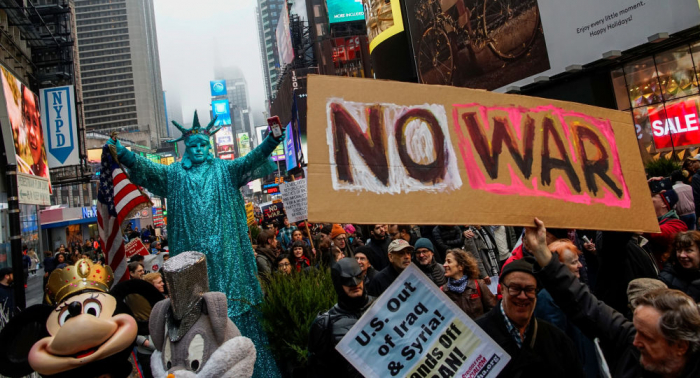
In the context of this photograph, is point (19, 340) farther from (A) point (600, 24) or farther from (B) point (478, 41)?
(B) point (478, 41)

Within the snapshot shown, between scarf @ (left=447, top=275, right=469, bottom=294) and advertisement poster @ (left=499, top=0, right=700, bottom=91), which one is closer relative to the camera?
scarf @ (left=447, top=275, right=469, bottom=294)

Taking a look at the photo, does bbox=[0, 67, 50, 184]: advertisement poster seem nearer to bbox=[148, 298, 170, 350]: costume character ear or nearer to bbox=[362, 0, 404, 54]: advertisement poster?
bbox=[148, 298, 170, 350]: costume character ear

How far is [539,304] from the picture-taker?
11.7 feet

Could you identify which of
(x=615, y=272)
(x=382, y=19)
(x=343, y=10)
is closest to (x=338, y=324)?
(x=615, y=272)

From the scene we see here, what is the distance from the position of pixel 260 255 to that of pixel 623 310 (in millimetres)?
5716

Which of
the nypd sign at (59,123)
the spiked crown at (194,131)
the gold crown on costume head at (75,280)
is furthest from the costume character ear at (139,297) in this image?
the nypd sign at (59,123)

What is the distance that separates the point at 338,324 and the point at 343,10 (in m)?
56.1

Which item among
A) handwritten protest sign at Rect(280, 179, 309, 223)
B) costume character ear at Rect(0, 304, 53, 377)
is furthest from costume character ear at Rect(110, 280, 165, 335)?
handwritten protest sign at Rect(280, 179, 309, 223)

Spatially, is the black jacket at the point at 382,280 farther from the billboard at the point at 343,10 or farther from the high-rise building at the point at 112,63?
the high-rise building at the point at 112,63

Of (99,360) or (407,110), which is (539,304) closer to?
(407,110)

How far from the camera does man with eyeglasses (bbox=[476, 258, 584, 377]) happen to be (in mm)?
2736

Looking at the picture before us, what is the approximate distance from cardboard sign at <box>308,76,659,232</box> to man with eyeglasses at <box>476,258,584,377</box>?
1.32 feet

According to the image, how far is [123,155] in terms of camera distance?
514 centimetres

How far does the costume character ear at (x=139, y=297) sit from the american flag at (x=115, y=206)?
1.77 m
